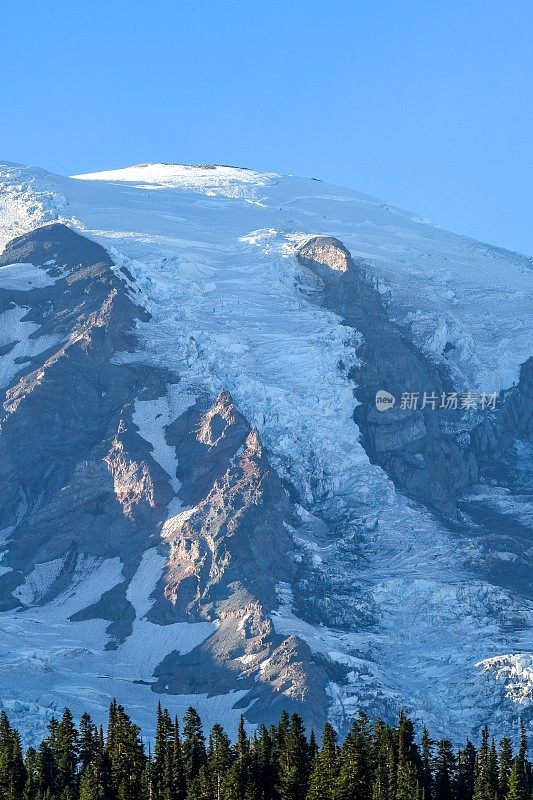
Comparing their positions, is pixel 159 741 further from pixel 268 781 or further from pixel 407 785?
pixel 407 785

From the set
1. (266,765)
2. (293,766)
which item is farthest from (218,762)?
(293,766)

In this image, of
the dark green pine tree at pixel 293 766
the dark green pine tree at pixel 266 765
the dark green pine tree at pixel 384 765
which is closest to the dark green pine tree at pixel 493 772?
the dark green pine tree at pixel 384 765

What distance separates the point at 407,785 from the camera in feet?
593

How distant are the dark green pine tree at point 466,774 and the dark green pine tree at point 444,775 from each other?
0.53 metres

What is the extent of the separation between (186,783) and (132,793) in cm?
498

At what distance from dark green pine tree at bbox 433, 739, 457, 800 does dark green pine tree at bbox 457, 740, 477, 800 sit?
531mm

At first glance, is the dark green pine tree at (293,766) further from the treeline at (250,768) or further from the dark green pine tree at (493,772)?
the dark green pine tree at (493,772)

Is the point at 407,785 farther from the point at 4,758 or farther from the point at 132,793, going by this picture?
the point at 4,758

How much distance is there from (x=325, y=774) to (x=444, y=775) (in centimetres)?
1677

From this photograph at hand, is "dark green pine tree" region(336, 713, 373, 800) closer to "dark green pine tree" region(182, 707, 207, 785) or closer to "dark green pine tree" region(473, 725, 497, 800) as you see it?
"dark green pine tree" region(473, 725, 497, 800)

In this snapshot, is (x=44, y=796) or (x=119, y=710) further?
(x=119, y=710)

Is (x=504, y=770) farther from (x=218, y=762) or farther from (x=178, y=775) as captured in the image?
(x=178, y=775)

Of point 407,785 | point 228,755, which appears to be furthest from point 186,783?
point 407,785

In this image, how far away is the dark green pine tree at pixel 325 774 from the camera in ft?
577
